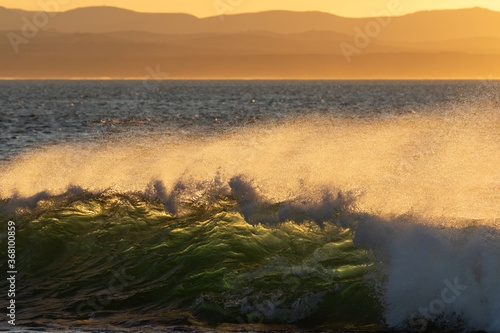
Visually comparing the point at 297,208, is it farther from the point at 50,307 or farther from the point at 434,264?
the point at 50,307

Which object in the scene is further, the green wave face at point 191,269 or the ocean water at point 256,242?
the green wave face at point 191,269

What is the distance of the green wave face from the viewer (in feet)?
29.0

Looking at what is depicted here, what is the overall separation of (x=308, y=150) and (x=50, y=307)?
45.4 ft

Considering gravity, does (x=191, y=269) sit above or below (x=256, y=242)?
below

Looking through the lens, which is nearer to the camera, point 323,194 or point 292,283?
point 292,283

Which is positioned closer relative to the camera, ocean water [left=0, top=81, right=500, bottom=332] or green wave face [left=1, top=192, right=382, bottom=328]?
ocean water [left=0, top=81, right=500, bottom=332]

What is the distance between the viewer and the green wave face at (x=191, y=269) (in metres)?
8.84

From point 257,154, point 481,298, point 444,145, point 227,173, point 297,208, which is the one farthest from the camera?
point 444,145

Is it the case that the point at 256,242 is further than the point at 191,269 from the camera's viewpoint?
Yes

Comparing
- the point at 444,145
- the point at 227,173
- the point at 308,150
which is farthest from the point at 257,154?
the point at 444,145

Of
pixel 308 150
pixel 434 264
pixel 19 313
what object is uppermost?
pixel 308 150

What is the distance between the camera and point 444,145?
86.4ft

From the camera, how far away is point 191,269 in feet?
34.8

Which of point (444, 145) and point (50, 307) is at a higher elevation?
point (444, 145)
